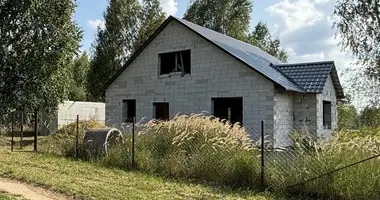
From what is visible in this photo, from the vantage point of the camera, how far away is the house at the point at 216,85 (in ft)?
50.2

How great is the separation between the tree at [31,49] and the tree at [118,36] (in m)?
14.3

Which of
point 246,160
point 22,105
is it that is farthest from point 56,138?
point 246,160

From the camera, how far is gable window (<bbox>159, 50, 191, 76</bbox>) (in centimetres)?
1792

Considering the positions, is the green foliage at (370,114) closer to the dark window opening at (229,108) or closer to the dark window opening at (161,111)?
the dark window opening at (229,108)

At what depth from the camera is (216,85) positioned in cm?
1656

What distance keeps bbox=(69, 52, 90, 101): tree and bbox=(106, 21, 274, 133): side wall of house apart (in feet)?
64.7

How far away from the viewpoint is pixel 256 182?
7.90 m

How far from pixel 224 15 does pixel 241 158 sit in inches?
1058

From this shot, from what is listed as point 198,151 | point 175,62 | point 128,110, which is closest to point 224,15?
point 175,62

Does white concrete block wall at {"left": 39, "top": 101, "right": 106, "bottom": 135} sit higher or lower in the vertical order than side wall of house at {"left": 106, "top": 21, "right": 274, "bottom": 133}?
lower

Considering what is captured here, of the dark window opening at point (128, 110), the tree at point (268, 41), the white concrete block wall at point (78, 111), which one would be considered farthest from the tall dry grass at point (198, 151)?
the tree at point (268, 41)

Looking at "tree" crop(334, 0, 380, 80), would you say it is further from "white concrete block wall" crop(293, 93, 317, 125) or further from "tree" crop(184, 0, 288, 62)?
"tree" crop(184, 0, 288, 62)

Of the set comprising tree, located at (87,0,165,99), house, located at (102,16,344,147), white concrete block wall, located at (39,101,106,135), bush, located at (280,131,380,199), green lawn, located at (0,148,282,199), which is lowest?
green lawn, located at (0,148,282,199)

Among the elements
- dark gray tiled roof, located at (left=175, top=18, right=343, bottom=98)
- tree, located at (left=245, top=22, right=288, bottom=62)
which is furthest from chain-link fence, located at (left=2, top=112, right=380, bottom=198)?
tree, located at (left=245, top=22, right=288, bottom=62)
